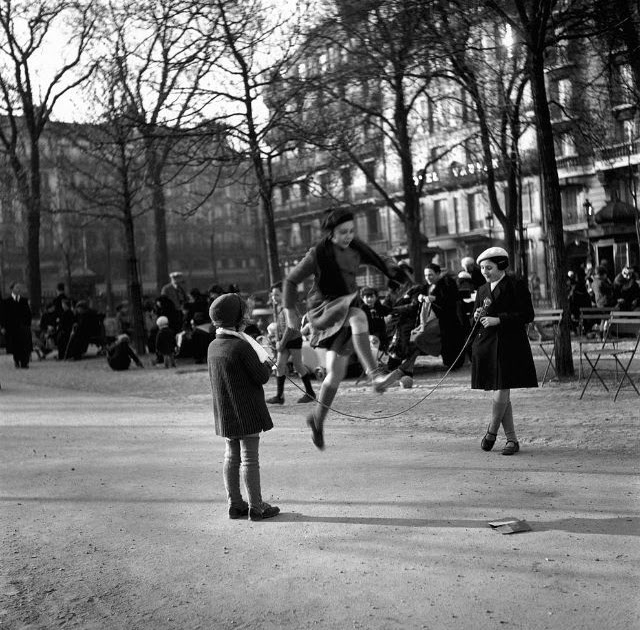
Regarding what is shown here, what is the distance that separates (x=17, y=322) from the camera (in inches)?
875

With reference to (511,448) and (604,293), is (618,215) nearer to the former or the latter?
(604,293)

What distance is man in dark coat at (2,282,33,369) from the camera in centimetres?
2220

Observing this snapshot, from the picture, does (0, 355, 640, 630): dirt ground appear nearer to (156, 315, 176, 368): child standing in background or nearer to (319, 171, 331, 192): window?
(156, 315, 176, 368): child standing in background

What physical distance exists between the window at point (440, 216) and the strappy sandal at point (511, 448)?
5266cm

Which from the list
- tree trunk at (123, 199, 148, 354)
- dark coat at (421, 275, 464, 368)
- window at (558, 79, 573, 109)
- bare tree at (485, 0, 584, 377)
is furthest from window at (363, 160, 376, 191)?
bare tree at (485, 0, 584, 377)

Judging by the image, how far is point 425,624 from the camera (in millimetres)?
4332

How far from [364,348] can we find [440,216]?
54.8 metres

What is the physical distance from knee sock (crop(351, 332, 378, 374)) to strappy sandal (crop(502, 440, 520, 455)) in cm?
184

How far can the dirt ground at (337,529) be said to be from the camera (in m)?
4.63

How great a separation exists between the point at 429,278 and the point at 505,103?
8.39m

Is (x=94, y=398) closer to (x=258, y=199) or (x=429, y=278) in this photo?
(x=429, y=278)

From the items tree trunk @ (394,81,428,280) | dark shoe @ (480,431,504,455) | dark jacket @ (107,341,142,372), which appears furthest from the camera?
tree trunk @ (394,81,428,280)

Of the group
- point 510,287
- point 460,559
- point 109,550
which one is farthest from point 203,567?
point 510,287

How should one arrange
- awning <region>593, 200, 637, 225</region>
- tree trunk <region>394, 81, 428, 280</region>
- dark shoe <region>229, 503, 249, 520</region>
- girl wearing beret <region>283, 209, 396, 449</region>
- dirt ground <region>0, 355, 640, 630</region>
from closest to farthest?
dirt ground <region>0, 355, 640, 630</region>
dark shoe <region>229, 503, 249, 520</region>
girl wearing beret <region>283, 209, 396, 449</region>
tree trunk <region>394, 81, 428, 280</region>
awning <region>593, 200, 637, 225</region>
